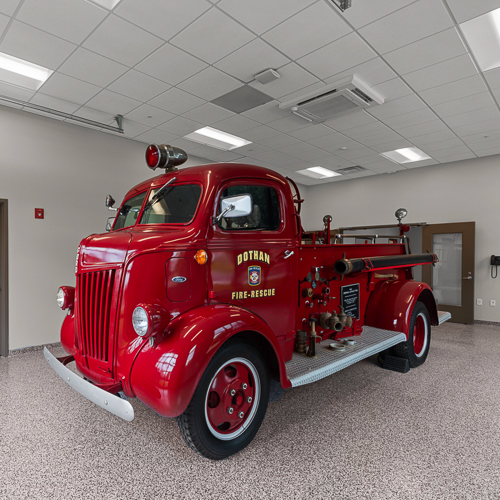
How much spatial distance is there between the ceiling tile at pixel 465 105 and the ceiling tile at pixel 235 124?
2558 mm

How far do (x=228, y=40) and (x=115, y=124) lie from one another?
106 inches

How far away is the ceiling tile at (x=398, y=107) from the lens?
14.3 ft

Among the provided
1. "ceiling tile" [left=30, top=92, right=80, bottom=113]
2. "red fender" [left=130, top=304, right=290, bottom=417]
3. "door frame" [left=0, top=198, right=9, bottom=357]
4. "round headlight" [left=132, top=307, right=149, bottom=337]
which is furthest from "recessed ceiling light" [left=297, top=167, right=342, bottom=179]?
"round headlight" [left=132, top=307, right=149, bottom=337]

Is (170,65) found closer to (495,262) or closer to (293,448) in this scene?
(293,448)

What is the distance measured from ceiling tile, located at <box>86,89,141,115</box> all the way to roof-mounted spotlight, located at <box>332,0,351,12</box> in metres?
2.72

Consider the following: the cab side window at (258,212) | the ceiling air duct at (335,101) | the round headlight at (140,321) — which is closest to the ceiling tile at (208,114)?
the ceiling air duct at (335,101)

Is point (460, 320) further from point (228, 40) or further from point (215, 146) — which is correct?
point (228, 40)

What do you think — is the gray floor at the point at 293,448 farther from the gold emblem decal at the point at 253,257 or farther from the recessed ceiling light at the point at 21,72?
the recessed ceiling light at the point at 21,72

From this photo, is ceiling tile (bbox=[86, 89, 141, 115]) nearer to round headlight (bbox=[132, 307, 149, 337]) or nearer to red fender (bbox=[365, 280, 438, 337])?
round headlight (bbox=[132, 307, 149, 337])

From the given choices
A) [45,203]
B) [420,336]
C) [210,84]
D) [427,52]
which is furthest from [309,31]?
[45,203]

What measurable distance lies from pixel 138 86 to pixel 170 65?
64 cm

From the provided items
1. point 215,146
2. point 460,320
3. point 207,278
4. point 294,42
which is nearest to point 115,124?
point 215,146

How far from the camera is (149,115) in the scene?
15.7 ft

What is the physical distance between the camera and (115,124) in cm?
512
